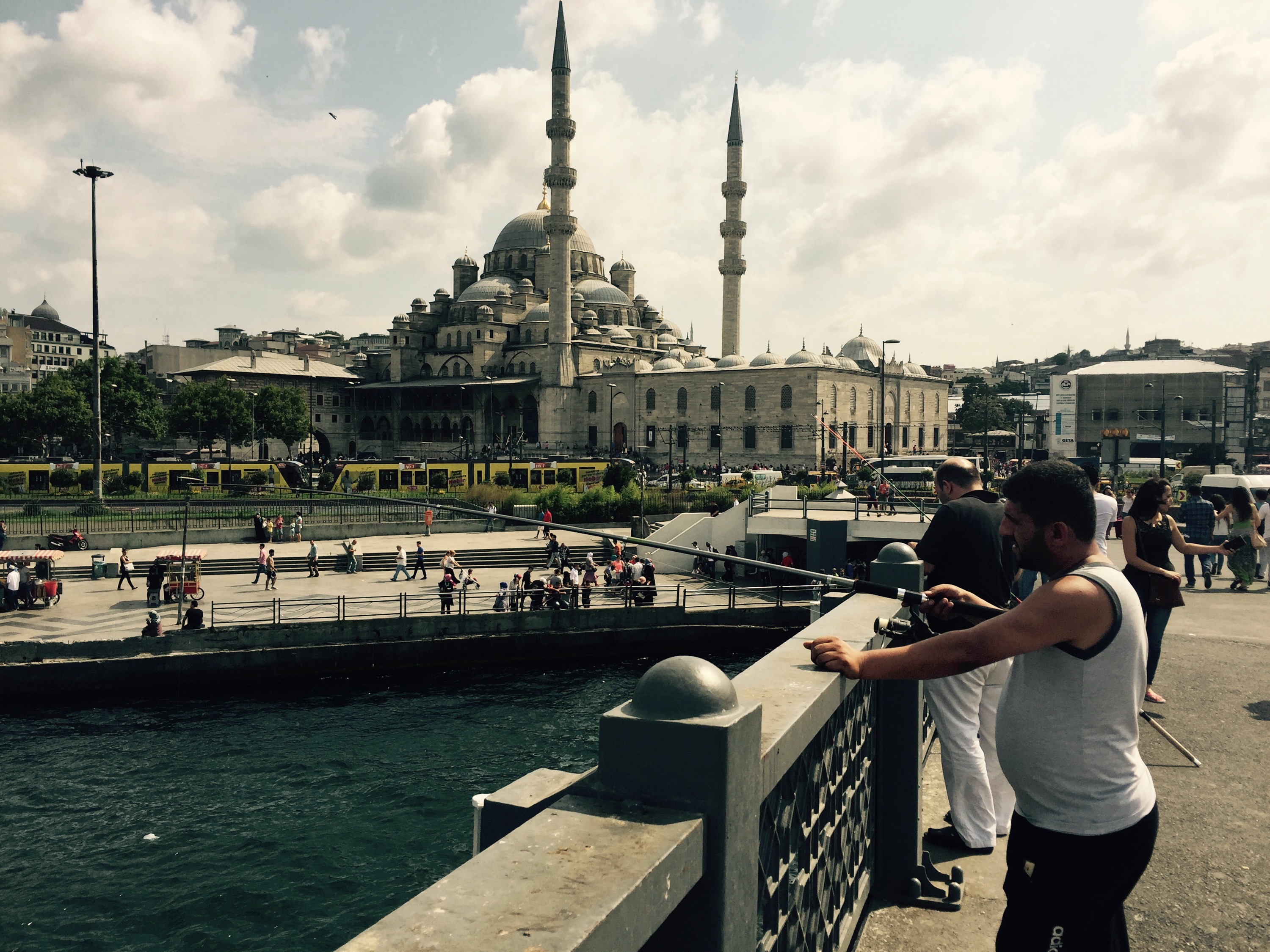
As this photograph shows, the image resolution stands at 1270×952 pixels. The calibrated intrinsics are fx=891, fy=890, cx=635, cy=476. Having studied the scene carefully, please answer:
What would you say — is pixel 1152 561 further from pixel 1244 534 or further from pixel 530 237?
pixel 530 237

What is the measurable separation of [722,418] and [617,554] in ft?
122

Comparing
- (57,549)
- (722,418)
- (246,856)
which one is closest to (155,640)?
(246,856)

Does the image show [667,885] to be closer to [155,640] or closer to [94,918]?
[94,918]

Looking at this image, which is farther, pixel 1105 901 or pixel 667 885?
pixel 1105 901

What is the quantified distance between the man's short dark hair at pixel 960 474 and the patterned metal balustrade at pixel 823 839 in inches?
42.8

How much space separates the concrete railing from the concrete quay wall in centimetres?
1488

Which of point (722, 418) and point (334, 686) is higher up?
point (722, 418)

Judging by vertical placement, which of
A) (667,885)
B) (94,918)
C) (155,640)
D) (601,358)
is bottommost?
(94,918)

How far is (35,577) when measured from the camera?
18062 millimetres

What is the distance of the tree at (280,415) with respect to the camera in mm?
55562

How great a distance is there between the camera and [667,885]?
1473 millimetres

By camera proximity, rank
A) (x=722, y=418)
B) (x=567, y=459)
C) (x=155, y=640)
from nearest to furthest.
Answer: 1. (x=155, y=640)
2. (x=567, y=459)
3. (x=722, y=418)

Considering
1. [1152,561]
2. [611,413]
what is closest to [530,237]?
[611,413]

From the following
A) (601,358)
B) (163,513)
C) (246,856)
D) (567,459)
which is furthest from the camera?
(601,358)
